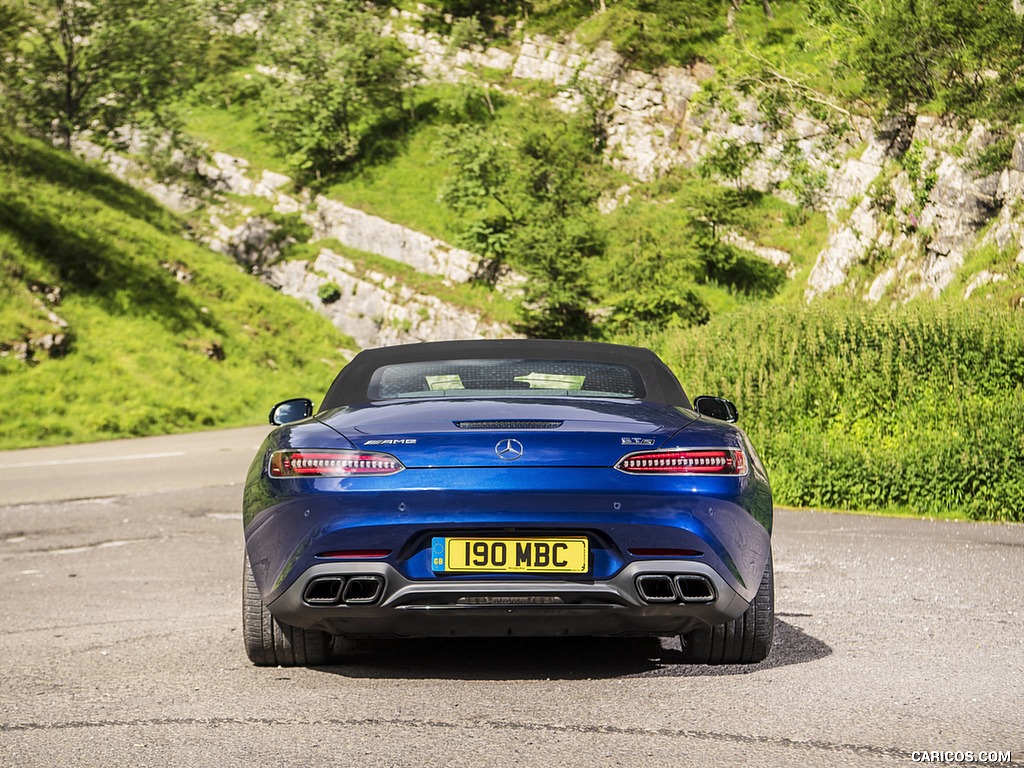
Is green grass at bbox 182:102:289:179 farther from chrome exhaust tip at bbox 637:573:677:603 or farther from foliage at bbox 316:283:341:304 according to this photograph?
chrome exhaust tip at bbox 637:573:677:603

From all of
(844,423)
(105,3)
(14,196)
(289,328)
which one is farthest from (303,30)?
(844,423)

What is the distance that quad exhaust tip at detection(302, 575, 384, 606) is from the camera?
442 centimetres

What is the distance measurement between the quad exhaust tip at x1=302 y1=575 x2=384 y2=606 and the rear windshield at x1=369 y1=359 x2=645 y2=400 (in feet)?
3.67

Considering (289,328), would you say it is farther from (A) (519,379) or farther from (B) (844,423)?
(A) (519,379)

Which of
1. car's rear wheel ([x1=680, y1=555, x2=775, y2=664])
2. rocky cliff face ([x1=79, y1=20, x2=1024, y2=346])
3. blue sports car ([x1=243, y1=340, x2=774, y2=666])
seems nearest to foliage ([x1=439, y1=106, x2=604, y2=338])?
rocky cliff face ([x1=79, y1=20, x2=1024, y2=346])

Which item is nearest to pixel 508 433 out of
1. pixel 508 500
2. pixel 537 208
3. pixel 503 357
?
pixel 508 500

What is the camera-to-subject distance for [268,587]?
462 cm

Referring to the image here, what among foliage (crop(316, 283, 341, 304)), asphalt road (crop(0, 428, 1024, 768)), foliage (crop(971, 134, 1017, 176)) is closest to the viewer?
asphalt road (crop(0, 428, 1024, 768))

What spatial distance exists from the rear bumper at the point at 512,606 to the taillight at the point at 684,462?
349 millimetres

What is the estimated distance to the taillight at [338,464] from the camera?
4.44 metres

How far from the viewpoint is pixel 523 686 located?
182 inches

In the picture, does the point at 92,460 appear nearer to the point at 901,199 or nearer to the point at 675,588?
the point at 675,588

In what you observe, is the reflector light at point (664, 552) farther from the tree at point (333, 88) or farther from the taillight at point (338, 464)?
the tree at point (333, 88)

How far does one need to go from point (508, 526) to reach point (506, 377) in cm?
126
